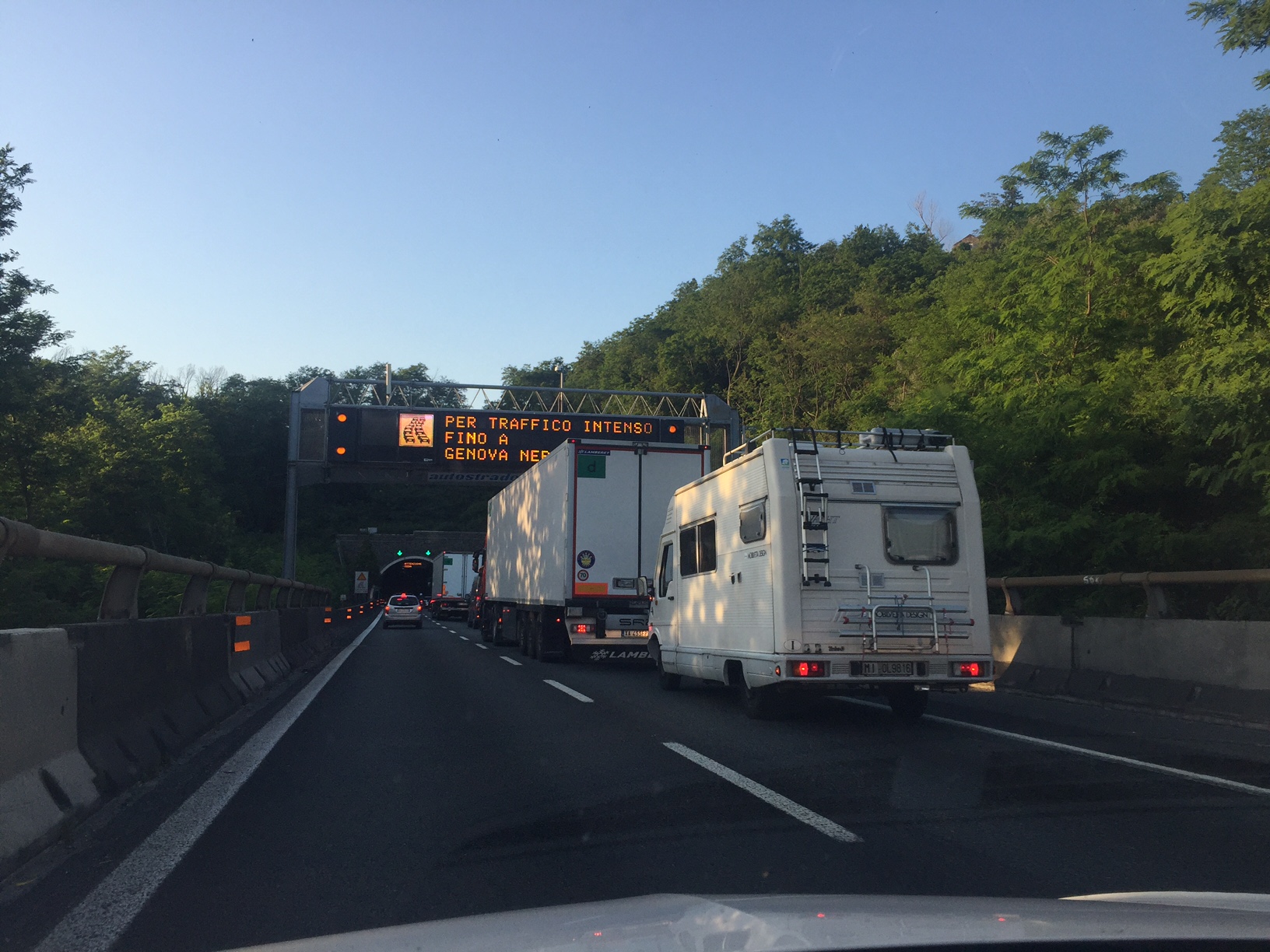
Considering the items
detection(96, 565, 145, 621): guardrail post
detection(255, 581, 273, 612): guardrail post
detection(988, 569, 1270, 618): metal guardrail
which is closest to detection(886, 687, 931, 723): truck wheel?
detection(988, 569, 1270, 618): metal guardrail

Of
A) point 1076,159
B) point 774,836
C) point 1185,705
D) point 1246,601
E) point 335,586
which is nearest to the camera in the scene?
point 774,836

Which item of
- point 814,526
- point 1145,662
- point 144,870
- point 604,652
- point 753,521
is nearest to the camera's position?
point 144,870

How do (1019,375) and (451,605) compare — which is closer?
(1019,375)

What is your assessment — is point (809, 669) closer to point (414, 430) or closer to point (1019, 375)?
point (1019, 375)

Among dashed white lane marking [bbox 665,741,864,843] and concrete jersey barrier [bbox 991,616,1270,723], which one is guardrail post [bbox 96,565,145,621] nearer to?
dashed white lane marking [bbox 665,741,864,843]

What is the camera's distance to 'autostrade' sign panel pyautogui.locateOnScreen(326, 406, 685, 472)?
28609mm

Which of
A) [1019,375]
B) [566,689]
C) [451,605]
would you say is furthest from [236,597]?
[451,605]

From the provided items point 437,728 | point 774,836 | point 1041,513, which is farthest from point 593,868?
point 1041,513

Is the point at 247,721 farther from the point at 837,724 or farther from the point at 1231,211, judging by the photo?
the point at 1231,211

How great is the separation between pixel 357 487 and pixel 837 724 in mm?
106361

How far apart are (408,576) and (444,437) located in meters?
56.9

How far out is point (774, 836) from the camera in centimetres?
557

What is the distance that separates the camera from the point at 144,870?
16.1 feet

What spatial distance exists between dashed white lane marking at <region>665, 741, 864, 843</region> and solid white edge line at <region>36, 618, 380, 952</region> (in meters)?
3.28
